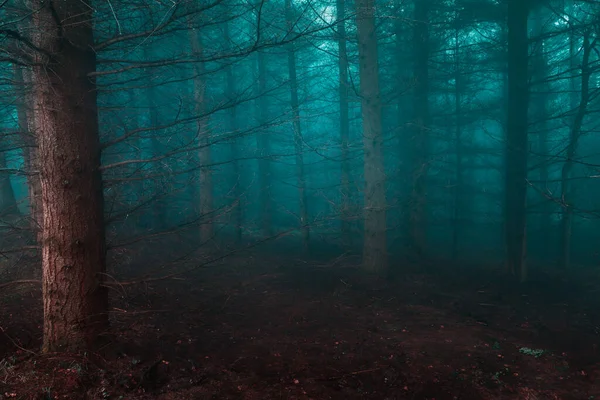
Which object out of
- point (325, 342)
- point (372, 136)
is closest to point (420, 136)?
point (372, 136)

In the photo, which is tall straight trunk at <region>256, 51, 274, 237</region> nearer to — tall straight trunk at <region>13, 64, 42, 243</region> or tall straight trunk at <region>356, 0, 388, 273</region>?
tall straight trunk at <region>356, 0, 388, 273</region>

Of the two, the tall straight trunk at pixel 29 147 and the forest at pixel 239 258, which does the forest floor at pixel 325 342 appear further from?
the tall straight trunk at pixel 29 147

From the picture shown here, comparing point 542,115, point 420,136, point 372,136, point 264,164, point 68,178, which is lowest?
point 68,178

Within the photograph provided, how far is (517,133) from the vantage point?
530 inches

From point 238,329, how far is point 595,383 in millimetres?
6256

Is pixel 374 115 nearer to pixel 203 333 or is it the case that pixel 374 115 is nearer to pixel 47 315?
pixel 203 333

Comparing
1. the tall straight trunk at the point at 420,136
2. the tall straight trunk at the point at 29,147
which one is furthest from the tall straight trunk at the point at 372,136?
the tall straight trunk at the point at 29,147

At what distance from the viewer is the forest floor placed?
521 cm

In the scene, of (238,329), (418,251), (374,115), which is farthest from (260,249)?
(238,329)

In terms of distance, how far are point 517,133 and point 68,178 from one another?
13.0 metres

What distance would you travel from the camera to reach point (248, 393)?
5387mm

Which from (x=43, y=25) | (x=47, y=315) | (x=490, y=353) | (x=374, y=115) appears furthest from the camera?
(x=374, y=115)

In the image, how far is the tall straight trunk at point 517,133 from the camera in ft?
43.7

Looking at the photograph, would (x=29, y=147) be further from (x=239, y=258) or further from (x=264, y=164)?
(x=264, y=164)
